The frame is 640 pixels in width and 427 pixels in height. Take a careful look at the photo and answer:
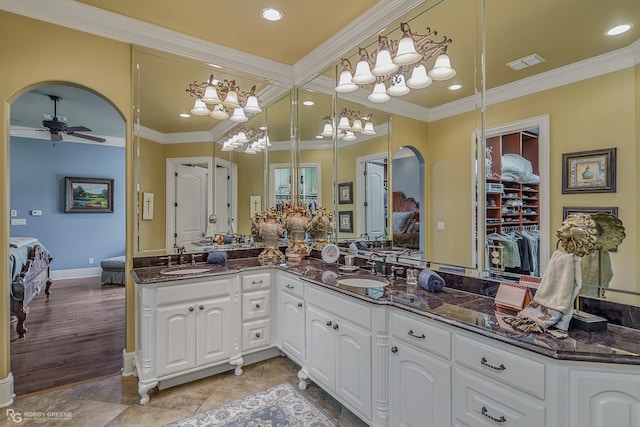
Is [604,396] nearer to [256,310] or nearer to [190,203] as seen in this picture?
[256,310]

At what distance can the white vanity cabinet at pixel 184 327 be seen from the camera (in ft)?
7.70

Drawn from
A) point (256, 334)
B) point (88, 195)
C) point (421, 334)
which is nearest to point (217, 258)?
point (256, 334)

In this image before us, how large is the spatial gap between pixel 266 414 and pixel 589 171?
7.89ft

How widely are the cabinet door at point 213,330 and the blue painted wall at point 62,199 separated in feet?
18.5

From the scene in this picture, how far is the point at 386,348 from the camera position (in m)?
1.79

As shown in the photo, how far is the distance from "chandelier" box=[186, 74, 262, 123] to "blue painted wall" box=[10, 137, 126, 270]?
4.96 metres

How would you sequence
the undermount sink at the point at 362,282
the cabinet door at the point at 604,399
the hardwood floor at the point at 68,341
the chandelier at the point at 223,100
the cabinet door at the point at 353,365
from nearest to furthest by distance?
the cabinet door at the point at 604,399, the cabinet door at the point at 353,365, the undermount sink at the point at 362,282, the hardwood floor at the point at 68,341, the chandelier at the point at 223,100

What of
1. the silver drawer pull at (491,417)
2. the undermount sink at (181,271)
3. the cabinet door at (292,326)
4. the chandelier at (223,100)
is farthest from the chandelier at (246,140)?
the silver drawer pull at (491,417)

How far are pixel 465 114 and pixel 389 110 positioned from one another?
0.73 meters

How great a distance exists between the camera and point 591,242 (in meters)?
1.30

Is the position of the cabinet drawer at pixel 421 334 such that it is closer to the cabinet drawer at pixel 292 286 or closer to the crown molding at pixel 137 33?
the cabinet drawer at pixel 292 286

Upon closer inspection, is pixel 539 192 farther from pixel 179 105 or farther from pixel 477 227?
pixel 179 105

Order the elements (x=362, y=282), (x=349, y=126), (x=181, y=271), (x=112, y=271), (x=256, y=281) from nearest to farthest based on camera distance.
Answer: (x=362, y=282) < (x=181, y=271) < (x=256, y=281) < (x=349, y=126) < (x=112, y=271)

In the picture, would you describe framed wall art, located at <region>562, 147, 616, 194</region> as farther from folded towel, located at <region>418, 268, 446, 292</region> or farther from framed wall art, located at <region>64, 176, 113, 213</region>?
framed wall art, located at <region>64, 176, 113, 213</region>
